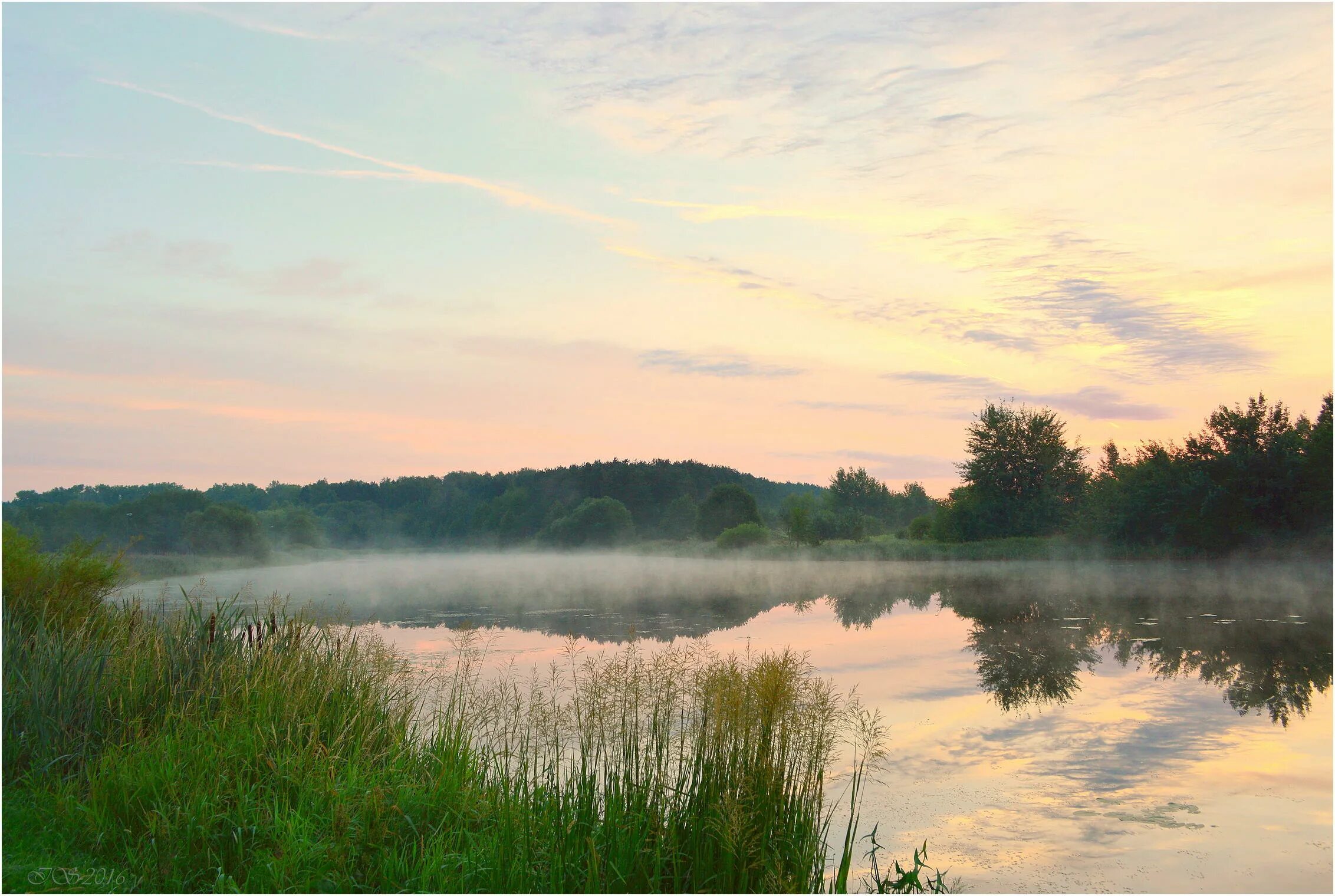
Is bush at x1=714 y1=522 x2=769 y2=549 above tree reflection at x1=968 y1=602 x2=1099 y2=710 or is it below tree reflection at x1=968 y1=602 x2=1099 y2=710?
above

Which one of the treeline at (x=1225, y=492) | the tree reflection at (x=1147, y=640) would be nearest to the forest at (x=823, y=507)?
the treeline at (x=1225, y=492)

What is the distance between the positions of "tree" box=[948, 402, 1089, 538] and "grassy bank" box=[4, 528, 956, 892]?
127 feet

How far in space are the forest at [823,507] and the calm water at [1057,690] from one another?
2.70 metres

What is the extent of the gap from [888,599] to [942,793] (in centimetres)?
1658

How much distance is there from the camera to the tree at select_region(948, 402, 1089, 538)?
136 ft

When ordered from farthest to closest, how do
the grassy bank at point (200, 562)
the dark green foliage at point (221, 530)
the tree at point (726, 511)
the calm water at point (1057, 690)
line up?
the tree at point (726, 511), the dark green foliage at point (221, 530), the grassy bank at point (200, 562), the calm water at point (1057, 690)

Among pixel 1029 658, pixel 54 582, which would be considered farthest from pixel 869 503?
pixel 54 582

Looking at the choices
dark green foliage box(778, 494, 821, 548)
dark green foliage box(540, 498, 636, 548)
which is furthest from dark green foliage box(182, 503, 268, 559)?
dark green foliage box(778, 494, 821, 548)

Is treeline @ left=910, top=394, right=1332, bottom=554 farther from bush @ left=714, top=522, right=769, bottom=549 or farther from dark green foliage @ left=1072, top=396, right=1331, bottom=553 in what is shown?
bush @ left=714, top=522, right=769, bottom=549

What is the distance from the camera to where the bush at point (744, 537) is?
52562 mm

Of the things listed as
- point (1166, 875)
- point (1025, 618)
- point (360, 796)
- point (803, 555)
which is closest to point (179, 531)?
point (803, 555)

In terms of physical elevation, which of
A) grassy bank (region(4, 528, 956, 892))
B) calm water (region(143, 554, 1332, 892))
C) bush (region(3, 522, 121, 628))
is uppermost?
bush (region(3, 522, 121, 628))

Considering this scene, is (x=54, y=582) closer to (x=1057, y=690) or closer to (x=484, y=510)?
(x=1057, y=690)

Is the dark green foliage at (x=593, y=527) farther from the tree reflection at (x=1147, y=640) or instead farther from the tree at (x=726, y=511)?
the tree reflection at (x=1147, y=640)
